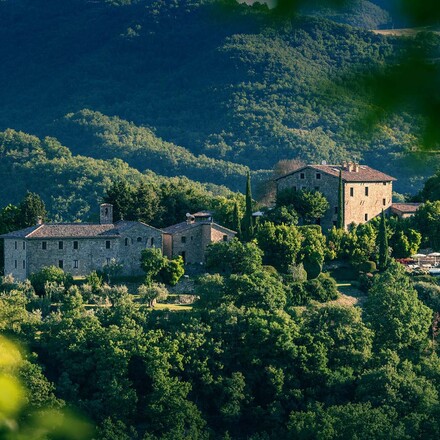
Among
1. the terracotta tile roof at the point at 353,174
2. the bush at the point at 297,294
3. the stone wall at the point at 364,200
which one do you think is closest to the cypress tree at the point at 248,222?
the bush at the point at 297,294

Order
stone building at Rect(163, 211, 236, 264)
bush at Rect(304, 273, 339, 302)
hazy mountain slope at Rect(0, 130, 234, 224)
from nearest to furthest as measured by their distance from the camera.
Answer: bush at Rect(304, 273, 339, 302) → stone building at Rect(163, 211, 236, 264) → hazy mountain slope at Rect(0, 130, 234, 224)

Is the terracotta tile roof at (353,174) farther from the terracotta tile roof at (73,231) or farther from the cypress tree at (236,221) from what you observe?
the terracotta tile roof at (73,231)

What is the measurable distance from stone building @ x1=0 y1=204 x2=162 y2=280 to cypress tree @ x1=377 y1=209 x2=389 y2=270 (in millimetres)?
8465

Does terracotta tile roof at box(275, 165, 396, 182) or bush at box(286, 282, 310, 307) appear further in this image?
terracotta tile roof at box(275, 165, 396, 182)

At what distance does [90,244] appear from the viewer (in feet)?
143

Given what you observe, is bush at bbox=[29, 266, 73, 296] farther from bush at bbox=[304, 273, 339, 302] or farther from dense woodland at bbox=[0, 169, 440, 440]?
bush at bbox=[304, 273, 339, 302]

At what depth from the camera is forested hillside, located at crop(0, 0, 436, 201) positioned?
100375 millimetres

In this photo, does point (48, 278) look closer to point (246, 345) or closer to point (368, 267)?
point (246, 345)

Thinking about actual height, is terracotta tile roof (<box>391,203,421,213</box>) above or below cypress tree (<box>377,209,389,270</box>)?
above

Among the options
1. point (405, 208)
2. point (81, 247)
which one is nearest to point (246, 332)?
point (81, 247)

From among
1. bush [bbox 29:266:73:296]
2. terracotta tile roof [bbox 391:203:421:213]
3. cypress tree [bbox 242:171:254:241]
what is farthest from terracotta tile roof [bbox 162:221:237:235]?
terracotta tile roof [bbox 391:203:421:213]

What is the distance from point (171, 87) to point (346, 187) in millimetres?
84634

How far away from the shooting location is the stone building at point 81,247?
4312 cm

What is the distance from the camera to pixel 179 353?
39.4m
